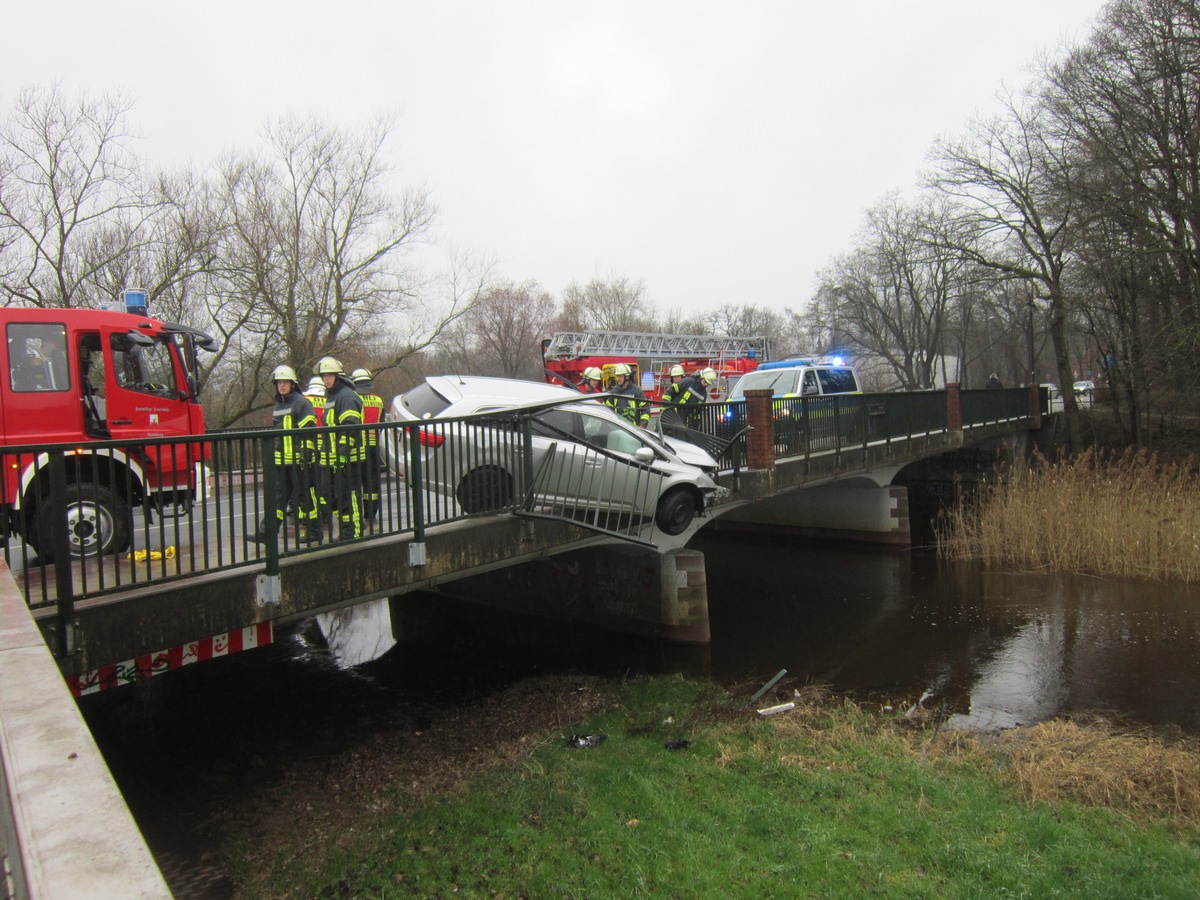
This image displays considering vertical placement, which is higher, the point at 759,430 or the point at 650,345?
the point at 650,345

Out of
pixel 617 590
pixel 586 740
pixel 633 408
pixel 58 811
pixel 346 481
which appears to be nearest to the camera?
pixel 58 811

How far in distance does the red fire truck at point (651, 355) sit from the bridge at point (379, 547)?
9280 mm

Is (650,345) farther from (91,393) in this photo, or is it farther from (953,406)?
(91,393)

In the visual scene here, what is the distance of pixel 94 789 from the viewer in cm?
180

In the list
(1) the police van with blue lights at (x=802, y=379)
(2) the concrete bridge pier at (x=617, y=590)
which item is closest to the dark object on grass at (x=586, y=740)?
(2) the concrete bridge pier at (x=617, y=590)

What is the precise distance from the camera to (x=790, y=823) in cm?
548

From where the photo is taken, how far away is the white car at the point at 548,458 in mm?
7160

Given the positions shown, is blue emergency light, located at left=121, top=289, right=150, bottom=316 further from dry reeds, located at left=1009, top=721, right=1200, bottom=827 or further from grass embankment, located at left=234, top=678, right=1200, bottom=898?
dry reeds, located at left=1009, top=721, right=1200, bottom=827

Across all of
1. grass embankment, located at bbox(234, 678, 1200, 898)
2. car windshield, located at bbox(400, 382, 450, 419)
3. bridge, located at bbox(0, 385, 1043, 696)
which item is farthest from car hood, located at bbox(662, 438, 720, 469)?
grass embankment, located at bbox(234, 678, 1200, 898)

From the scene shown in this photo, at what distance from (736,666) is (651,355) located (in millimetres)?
17425

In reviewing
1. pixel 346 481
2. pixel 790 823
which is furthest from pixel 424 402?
pixel 790 823

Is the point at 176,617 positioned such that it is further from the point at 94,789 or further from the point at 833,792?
the point at 833,792

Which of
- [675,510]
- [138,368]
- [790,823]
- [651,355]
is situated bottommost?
[790,823]

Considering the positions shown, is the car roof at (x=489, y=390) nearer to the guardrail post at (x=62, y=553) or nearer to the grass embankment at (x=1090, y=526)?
the guardrail post at (x=62, y=553)
